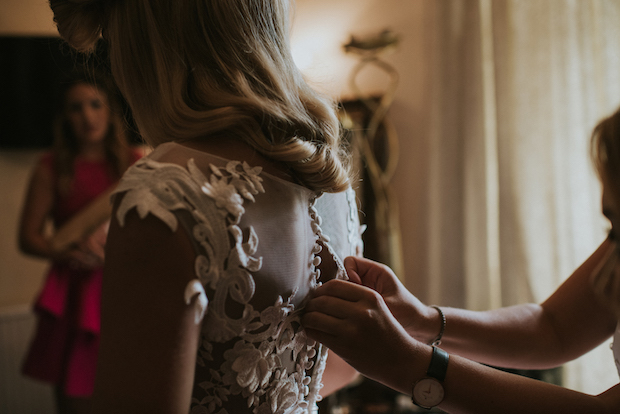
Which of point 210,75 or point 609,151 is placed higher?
point 210,75

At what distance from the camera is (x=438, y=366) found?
82 centimetres

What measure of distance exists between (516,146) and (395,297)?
1.58 m

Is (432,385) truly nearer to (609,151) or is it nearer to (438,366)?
(438,366)

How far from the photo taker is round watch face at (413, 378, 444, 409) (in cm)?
81

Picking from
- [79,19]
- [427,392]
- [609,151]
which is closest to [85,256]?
[79,19]

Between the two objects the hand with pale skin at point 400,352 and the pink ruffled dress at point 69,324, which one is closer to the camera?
the hand with pale skin at point 400,352

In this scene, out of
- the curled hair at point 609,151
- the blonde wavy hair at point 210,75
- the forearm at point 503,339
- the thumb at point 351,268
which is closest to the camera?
the curled hair at point 609,151

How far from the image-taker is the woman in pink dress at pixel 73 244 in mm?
2293

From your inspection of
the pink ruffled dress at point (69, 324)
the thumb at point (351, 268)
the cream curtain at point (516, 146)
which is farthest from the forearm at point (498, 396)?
the pink ruffled dress at point (69, 324)

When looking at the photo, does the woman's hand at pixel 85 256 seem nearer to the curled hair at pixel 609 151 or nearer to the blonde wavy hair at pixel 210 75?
the blonde wavy hair at pixel 210 75

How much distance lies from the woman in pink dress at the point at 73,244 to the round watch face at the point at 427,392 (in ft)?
6.18

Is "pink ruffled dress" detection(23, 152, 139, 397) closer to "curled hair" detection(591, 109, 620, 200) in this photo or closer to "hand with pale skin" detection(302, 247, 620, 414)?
"hand with pale skin" detection(302, 247, 620, 414)

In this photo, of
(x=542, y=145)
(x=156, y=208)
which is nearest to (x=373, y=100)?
(x=542, y=145)

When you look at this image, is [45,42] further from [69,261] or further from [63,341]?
[63,341]
